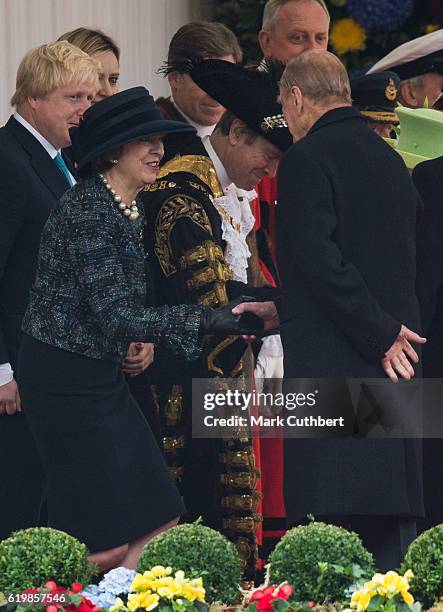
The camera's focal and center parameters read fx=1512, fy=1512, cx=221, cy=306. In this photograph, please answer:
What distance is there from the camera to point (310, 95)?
3662 mm

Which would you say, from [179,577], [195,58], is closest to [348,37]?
[195,58]

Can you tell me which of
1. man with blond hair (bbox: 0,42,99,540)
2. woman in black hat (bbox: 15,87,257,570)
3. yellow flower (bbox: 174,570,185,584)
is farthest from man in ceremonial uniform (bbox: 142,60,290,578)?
yellow flower (bbox: 174,570,185,584)

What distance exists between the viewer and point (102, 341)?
349 cm

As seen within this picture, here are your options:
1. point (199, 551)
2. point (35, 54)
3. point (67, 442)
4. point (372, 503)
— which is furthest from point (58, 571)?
point (35, 54)

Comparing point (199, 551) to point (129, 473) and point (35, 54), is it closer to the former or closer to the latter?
point (129, 473)

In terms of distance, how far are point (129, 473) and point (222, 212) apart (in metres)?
1.00

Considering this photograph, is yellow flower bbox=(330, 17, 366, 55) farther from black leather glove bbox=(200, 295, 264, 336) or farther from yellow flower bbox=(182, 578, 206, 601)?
yellow flower bbox=(182, 578, 206, 601)

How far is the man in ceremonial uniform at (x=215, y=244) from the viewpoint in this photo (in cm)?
412

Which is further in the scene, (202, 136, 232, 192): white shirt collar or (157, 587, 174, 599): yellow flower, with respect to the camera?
(202, 136, 232, 192): white shirt collar

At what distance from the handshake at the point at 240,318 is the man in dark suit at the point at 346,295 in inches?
1.8

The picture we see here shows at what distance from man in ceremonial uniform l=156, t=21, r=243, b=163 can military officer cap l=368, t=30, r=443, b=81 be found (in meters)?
0.58

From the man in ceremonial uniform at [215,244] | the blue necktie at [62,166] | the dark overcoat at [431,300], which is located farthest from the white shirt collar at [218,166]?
the dark overcoat at [431,300]

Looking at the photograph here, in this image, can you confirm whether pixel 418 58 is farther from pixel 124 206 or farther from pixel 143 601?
pixel 143 601

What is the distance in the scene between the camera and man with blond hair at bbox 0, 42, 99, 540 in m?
3.83
